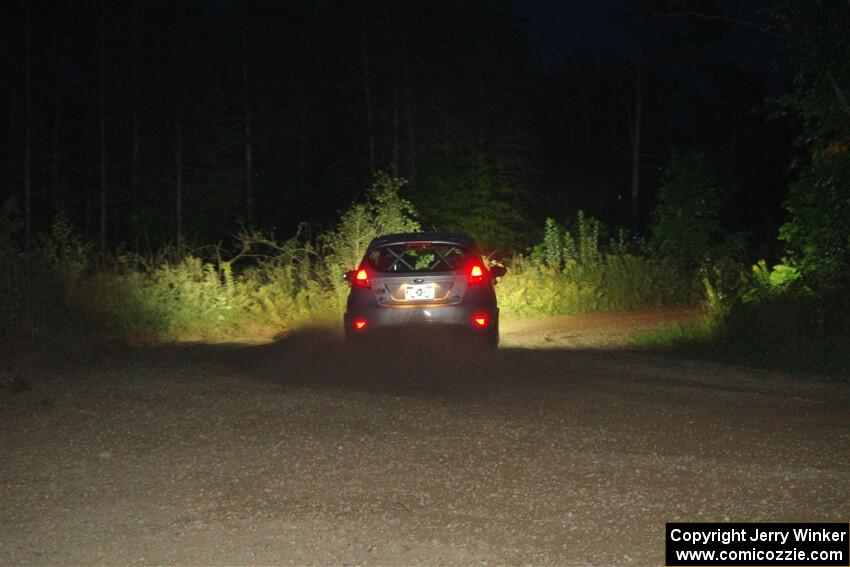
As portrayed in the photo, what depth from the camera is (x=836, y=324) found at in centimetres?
1355

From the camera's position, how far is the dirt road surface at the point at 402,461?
5.74 m

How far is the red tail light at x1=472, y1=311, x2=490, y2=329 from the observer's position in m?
13.1

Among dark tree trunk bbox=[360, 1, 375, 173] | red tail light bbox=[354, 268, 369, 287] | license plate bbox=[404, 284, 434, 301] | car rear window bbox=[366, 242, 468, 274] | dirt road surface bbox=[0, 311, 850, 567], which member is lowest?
dirt road surface bbox=[0, 311, 850, 567]

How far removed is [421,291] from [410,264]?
32.1 inches

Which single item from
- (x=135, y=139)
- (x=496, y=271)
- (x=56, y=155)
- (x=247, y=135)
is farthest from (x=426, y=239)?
(x=56, y=155)

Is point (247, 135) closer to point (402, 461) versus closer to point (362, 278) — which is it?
point (362, 278)

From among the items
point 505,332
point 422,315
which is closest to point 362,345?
point 422,315

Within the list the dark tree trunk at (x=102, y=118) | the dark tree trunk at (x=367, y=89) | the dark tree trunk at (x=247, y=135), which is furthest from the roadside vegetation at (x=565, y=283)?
the dark tree trunk at (x=102, y=118)

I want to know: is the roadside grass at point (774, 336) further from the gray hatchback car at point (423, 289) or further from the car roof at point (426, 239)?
the car roof at point (426, 239)

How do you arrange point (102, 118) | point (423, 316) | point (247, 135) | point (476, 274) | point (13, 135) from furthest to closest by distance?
point (247, 135) < point (102, 118) < point (13, 135) < point (476, 274) < point (423, 316)

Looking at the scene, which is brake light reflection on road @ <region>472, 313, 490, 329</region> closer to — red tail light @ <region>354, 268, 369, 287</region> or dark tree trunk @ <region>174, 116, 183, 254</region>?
red tail light @ <region>354, 268, 369, 287</region>

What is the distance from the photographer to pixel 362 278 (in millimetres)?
13406

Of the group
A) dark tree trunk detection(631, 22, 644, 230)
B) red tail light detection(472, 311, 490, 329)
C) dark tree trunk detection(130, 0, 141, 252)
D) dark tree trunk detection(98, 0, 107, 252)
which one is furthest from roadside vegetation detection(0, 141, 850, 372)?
dark tree trunk detection(130, 0, 141, 252)

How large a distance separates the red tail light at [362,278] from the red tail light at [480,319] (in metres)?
1.42
